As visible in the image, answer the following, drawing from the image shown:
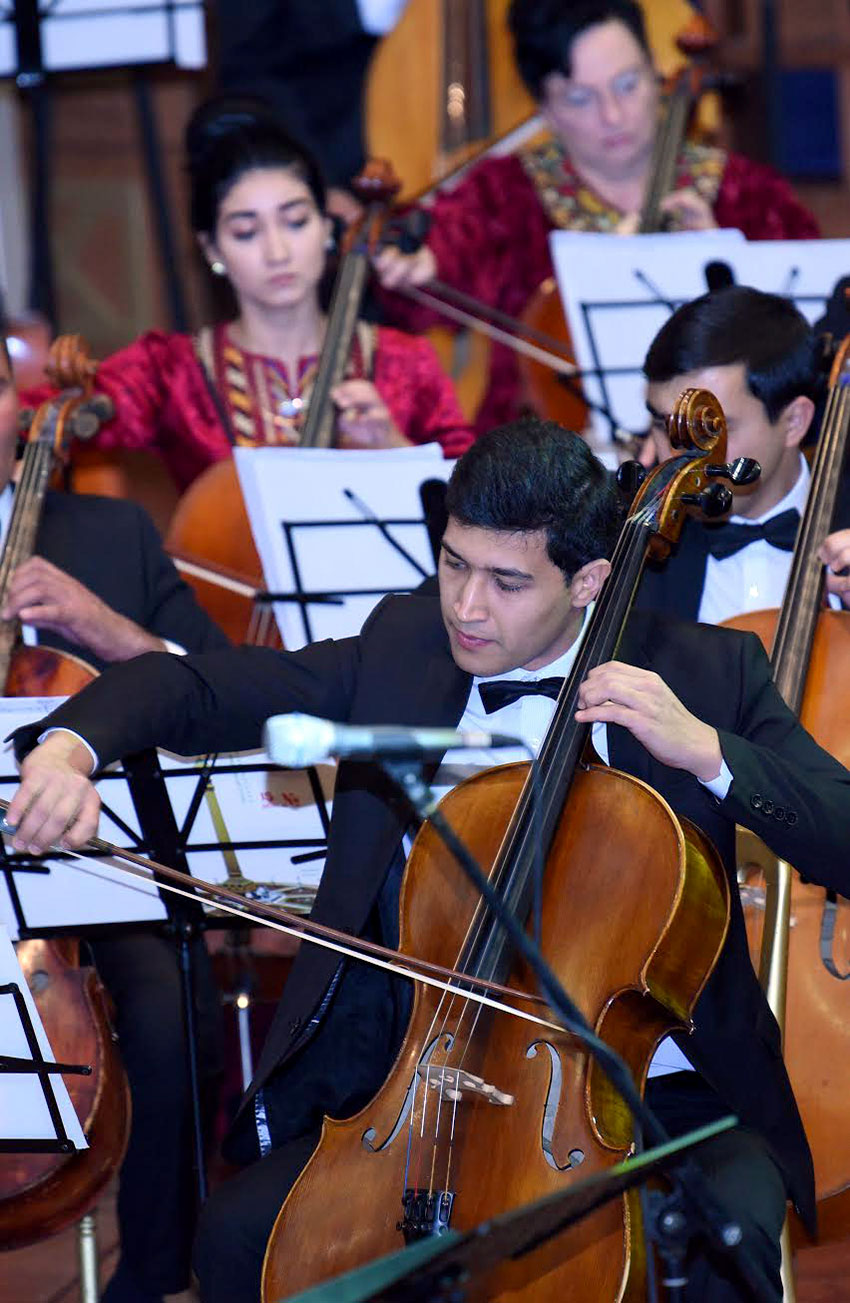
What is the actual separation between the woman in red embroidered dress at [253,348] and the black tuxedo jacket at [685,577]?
42.8 inches

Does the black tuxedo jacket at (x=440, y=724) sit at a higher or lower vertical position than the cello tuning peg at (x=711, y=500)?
lower

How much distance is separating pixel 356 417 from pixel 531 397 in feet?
2.77

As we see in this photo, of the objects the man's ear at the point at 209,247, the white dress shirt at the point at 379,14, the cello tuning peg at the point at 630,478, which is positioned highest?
the white dress shirt at the point at 379,14

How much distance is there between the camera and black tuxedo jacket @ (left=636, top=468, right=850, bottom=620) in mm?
2678

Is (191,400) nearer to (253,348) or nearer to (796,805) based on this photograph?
(253,348)

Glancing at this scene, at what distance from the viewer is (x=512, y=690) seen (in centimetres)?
211

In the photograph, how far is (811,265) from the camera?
11.4 ft

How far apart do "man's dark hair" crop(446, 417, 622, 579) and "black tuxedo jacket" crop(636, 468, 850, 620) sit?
547 mm

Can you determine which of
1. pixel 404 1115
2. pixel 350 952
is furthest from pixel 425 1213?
pixel 350 952

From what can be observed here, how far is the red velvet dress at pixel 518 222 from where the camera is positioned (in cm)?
431

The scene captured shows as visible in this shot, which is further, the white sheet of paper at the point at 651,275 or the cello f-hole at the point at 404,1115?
the white sheet of paper at the point at 651,275

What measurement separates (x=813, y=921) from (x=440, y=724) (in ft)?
1.86

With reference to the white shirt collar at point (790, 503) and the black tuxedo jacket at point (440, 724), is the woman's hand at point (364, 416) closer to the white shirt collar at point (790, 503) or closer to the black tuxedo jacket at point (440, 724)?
the white shirt collar at point (790, 503)

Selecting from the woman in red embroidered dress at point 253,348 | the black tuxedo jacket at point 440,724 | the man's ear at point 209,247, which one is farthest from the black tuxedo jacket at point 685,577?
the man's ear at point 209,247
